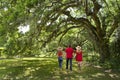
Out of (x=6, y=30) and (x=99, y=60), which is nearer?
(x=6, y=30)

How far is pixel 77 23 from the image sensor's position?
28.9 meters

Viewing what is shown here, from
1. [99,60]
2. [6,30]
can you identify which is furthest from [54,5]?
[99,60]

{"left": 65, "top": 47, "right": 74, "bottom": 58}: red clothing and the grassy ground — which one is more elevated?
{"left": 65, "top": 47, "right": 74, "bottom": 58}: red clothing

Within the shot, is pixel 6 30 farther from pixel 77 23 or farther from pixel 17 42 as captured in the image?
pixel 77 23

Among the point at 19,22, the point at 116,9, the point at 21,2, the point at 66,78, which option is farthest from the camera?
the point at 116,9

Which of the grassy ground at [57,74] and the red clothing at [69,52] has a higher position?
the red clothing at [69,52]

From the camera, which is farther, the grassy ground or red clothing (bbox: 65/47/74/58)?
red clothing (bbox: 65/47/74/58)

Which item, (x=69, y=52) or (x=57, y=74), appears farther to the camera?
(x=69, y=52)

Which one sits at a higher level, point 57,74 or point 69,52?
point 69,52

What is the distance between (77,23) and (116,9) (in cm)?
403

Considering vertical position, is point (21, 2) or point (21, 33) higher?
point (21, 2)

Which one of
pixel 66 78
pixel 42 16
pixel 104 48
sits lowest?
pixel 66 78

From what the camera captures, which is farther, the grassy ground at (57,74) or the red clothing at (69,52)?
the red clothing at (69,52)

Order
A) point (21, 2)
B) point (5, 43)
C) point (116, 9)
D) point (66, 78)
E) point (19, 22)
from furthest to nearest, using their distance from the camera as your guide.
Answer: point (116, 9), point (5, 43), point (21, 2), point (19, 22), point (66, 78)
